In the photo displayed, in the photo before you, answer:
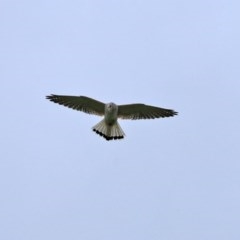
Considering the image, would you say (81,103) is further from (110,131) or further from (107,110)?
(110,131)

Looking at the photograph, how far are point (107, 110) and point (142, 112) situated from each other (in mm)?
1271

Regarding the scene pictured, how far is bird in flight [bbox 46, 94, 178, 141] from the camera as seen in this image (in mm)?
25609

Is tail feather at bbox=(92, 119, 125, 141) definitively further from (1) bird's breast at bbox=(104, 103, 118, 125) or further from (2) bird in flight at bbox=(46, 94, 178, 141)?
(1) bird's breast at bbox=(104, 103, 118, 125)

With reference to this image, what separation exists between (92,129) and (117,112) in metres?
0.88

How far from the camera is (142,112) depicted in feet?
86.2

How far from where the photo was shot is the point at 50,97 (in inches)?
1013

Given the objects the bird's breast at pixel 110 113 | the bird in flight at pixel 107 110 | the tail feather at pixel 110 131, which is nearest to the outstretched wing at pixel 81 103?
the bird in flight at pixel 107 110

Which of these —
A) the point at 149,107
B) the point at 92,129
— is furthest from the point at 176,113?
the point at 92,129

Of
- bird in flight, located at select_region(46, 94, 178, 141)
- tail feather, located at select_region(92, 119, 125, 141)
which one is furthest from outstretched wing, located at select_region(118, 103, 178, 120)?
tail feather, located at select_region(92, 119, 125, 141)

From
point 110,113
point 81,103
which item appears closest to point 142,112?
point 110,113

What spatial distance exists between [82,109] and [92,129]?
Answer: 0.71m

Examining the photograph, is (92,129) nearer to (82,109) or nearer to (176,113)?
(82,109)

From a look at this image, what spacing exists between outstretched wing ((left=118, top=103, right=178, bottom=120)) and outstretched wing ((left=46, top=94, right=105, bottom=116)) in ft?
2.01

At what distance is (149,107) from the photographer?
1026 inches
